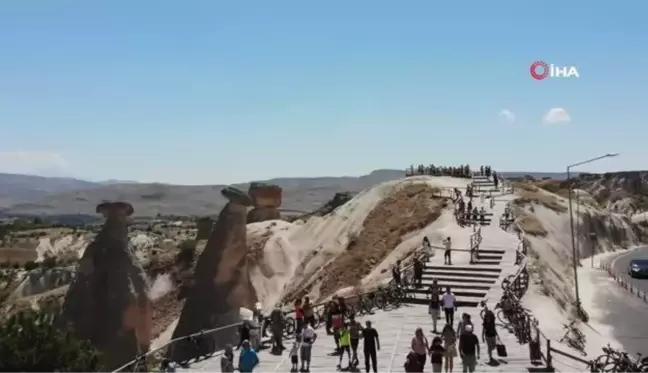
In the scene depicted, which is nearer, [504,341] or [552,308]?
[504,341]

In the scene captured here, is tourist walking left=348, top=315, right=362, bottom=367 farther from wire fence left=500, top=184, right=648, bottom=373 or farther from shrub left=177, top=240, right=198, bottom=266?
shrub left=177, top=240, right=198, bottom=266

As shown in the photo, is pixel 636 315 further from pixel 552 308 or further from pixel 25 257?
pixel 25 257

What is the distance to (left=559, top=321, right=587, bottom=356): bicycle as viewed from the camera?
1151 inches

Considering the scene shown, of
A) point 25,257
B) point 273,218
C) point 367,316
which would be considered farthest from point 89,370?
point 25,257

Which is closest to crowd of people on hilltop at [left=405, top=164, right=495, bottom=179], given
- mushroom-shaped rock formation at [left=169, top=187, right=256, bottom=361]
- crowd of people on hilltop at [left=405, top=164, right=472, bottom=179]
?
crowd of people on hilltop at [left=405, top=164, right=472, bottom=179]

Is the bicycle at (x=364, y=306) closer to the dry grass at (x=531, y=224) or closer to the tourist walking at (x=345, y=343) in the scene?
the tourist walking at (x=345, y=343)

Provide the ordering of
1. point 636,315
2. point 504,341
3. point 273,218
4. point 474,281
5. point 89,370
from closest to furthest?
point 89,370
point 504,341
point 474,281
point 636,315
point 273,218

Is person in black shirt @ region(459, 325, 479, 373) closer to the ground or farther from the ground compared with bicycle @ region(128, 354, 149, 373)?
farther from the ground

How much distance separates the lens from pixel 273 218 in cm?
8850

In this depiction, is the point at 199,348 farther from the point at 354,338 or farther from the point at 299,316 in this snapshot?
the point at 354,338

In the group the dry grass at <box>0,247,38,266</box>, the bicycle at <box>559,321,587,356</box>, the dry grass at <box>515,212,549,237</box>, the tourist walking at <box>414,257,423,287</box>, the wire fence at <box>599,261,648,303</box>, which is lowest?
the dry grass at <box>0,247,38,266</box>

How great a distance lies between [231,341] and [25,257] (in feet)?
273

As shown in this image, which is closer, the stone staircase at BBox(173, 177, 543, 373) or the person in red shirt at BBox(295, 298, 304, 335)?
the stone staircase at BBox(173, 177, 543, 373)

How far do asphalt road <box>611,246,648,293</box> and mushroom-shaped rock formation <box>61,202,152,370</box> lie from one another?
37.2m
